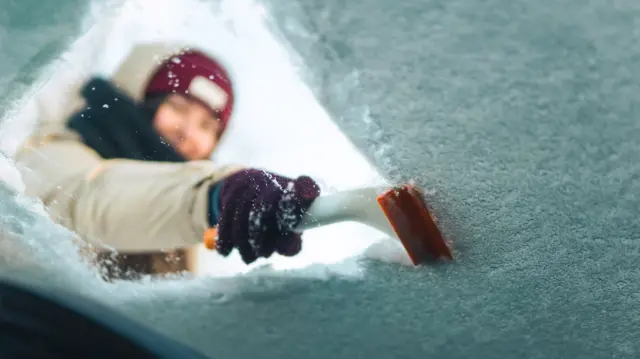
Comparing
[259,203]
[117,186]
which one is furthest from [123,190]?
[259,203]

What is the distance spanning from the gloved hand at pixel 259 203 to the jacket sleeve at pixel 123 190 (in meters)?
0.01

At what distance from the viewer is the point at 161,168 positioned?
0.44 meters

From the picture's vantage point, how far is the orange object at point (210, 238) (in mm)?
453

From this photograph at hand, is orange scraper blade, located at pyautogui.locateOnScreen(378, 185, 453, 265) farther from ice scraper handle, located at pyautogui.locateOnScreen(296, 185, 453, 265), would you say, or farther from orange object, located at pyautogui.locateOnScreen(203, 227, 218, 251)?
orange object, located at pyautogui.locateOnScreen(203, 227, 218, 251)

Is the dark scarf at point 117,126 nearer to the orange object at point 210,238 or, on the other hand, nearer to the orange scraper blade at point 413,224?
the orange object at point 210,238

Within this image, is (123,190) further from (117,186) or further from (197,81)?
(197,81)

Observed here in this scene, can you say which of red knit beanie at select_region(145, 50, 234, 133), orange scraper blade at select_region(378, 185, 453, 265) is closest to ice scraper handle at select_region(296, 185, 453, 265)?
orange scraper blade at select_region(378, 185, 453, 265)

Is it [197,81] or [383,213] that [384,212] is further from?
[197,81]

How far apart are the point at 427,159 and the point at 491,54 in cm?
10

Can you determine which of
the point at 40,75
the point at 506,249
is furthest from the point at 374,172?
the point at 40,75

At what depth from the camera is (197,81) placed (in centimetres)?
40

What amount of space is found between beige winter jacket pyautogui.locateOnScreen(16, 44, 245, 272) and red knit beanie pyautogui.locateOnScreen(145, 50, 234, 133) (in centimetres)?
3

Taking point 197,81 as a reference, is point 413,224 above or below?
below

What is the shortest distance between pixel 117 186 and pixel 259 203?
0.12 meters
